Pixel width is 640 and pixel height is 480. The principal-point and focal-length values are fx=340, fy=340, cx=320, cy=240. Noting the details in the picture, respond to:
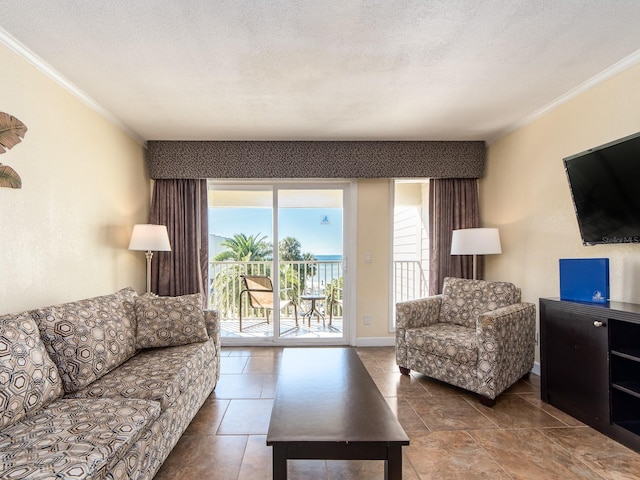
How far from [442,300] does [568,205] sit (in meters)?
1.39

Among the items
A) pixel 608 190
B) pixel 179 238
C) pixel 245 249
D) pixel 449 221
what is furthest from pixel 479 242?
pixel 179 238

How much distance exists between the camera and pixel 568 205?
2834 mm

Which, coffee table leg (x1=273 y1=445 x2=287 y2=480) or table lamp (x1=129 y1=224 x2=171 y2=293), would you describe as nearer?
coffee table leg (x1=273 y1=445 x2=287 y2=480)

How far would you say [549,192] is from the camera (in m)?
3.04

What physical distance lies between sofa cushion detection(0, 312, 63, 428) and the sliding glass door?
2.52 meters

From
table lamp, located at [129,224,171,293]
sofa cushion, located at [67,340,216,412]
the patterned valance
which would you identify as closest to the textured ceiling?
the patterned valance

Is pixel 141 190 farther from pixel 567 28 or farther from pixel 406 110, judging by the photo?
pixel 567 28

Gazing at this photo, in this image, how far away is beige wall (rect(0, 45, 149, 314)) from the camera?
2.06 m

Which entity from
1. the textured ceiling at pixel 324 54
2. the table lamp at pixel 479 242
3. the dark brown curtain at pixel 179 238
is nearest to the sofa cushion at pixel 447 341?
the table lamp at pixel 479 242

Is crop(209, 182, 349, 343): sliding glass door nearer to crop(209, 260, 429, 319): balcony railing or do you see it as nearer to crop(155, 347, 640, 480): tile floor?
crop(209, 260, 429, 319): balcony railing

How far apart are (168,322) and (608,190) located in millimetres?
3222

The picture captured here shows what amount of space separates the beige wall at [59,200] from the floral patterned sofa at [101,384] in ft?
1.21

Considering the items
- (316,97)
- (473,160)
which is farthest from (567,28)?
(473,160)

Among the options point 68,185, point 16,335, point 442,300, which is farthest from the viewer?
point 442,300
